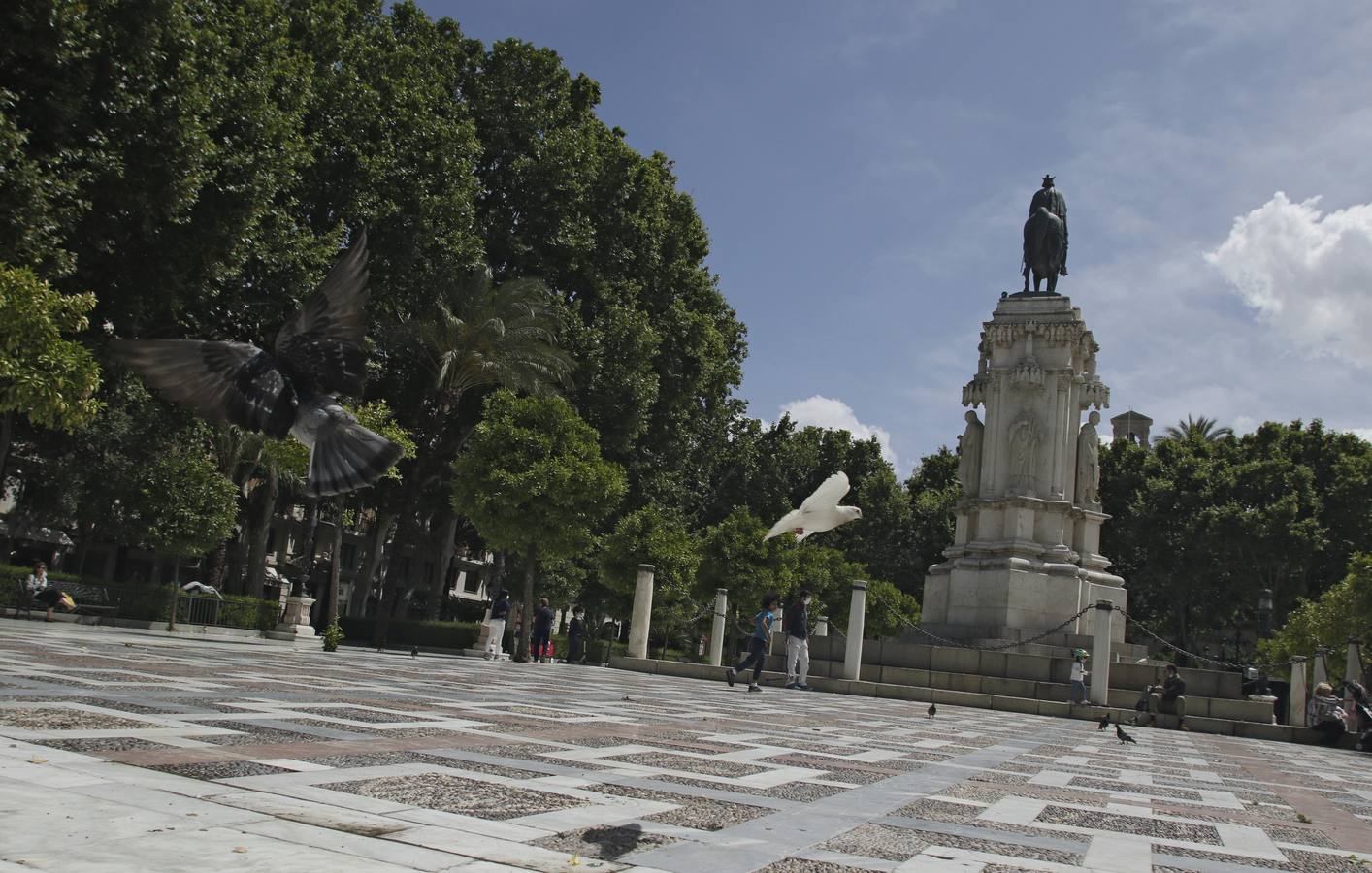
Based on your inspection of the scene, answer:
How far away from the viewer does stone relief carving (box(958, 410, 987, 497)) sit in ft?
87.5

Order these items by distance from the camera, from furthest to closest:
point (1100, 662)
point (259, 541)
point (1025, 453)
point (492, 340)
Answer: point (259, 541) < point (492, 340) < point (1025, 453) < point (1100, 662)

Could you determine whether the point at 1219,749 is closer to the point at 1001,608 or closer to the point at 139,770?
the point at 1001,608

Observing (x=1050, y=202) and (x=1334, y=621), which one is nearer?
(x=1050, y=202)

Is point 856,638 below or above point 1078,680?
above

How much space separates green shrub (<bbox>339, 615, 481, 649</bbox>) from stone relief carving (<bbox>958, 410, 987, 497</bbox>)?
52.0ft

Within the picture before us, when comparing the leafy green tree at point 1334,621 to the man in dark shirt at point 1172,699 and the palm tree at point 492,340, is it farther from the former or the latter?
the palm tree at point 492,340

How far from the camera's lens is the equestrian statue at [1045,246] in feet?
90.6

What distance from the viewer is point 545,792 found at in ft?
15.6

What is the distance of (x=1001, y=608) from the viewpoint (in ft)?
80.6

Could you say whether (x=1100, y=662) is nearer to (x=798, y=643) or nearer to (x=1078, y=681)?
(x=1078, y=681)

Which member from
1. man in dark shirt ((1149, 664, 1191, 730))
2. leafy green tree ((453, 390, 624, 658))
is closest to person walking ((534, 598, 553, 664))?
leafy green tree ((453, 390, 624, 658))

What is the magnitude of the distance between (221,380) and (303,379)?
66cm

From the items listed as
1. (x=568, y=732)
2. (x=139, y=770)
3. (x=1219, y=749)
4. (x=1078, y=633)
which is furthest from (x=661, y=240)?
(x=139, y=770)

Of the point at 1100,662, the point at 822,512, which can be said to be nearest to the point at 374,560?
the point at 822,512
